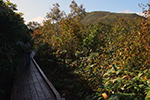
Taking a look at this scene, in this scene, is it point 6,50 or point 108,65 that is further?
point 108,65

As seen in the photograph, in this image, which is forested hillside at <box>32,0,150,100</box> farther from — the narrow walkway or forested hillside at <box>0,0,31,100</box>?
forested hillside at <box>0,0,31,100</box>

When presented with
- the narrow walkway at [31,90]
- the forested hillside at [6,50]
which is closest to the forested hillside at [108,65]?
the narrow walkway at [31,90]

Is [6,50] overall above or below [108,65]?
above

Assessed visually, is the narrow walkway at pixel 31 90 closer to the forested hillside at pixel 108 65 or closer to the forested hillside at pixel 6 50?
the forested hillside at pixel 6 50

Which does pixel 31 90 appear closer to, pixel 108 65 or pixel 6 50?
pixel 6 50

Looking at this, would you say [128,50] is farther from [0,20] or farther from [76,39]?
[0,20]

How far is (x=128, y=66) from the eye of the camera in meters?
4.66

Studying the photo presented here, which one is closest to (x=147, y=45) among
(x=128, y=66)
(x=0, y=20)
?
(x=128, y=66)

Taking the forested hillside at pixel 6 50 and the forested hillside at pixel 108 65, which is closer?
the forested hillside at pixel 108 65

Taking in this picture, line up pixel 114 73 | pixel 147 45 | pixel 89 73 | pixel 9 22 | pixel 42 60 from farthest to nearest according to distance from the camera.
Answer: pixel 42 60 → pixel 9 22 → pixel 89 73 → pixel 114 73 → pixel 147 45

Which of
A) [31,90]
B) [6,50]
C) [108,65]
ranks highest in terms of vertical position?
[6,50]

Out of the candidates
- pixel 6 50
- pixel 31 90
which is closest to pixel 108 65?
pixel 31 90

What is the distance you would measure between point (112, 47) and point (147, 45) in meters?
1.72

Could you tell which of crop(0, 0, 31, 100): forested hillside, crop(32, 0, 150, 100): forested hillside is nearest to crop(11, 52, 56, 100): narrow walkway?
crop(0, 0, 31, 100): forested hillside
